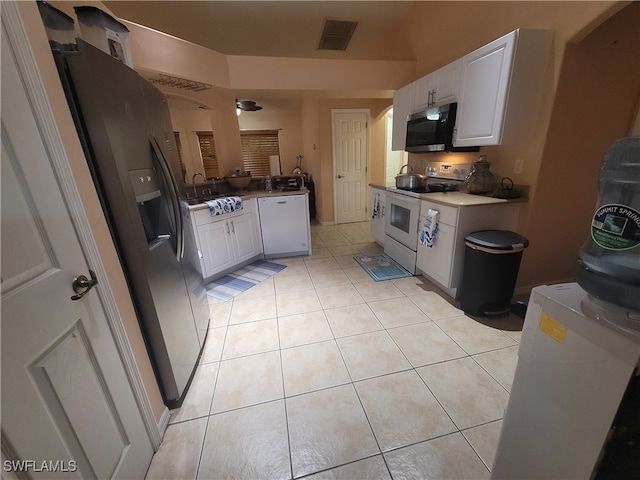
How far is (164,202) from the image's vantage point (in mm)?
1484

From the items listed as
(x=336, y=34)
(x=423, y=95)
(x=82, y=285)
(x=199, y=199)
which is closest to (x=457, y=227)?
(x=423, y=95)

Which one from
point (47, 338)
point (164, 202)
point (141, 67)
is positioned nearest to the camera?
point (47, 338)

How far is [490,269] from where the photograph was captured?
77.9 inches

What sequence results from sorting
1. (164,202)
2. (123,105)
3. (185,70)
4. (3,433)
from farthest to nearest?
(185,70) → (164,202) → (123,105) → (3,433)

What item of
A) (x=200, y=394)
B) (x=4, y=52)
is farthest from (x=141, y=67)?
(x=200, y=394)

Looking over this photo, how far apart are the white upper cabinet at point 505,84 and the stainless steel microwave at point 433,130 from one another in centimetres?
23

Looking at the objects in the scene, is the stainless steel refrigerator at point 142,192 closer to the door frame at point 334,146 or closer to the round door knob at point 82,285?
the round door knob at point 82,285

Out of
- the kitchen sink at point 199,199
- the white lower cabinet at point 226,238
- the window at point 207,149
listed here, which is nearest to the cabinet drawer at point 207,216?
the white lower cabinet at point 226,238

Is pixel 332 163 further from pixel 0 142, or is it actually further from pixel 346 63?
pixel 0 142

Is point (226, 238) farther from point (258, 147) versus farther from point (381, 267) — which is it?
point (258, 147)

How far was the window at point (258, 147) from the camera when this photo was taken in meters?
6.35

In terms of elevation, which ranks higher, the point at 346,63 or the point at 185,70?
the point at 346,63

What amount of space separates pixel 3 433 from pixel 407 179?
3.13 metres

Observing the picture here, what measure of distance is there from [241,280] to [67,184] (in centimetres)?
221
